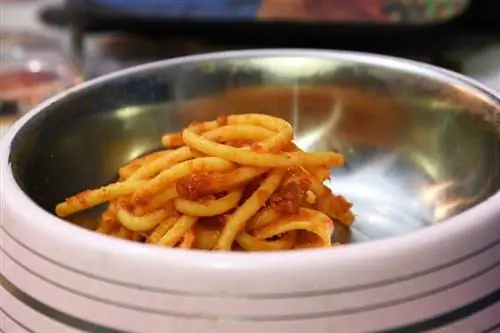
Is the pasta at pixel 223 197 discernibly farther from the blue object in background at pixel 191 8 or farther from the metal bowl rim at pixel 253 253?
the blue object in background at pixel 191 8

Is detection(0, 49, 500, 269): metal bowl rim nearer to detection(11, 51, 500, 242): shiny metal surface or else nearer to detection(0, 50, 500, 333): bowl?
detection(0, 50, 500, 333): bowl

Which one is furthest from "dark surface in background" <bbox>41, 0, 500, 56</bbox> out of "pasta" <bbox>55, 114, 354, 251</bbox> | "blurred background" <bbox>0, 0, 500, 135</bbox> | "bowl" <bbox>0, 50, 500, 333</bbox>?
"pasta" <bbox>55, 114, 354, 251</bbox>

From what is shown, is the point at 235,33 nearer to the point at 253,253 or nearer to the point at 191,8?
the point at 191,8

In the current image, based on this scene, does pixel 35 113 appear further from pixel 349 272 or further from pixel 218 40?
pixel 218 40

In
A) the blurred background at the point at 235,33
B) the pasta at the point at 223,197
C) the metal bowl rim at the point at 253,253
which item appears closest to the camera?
the metal bowl rim at the point at 253,253

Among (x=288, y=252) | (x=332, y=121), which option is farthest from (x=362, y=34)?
(x=288, y=252)

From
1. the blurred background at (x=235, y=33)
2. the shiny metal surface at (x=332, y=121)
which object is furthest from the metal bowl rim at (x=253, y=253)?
the blurred background at (x=235, y=33)

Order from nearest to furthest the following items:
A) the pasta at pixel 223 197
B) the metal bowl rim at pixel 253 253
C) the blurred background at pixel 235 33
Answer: the metal bowl rim at pixel 253 253, the pasta at pixel 223 197, the blurred background at pixel 235 33

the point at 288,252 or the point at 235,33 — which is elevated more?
the point at 288,252
